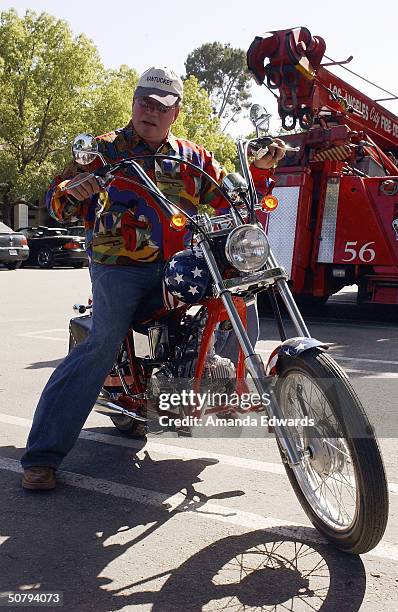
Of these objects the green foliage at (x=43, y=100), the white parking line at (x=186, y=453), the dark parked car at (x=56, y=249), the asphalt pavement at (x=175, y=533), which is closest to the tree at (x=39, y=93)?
the green foliage at (x=43, y=100)

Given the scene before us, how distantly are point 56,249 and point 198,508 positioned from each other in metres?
21.3

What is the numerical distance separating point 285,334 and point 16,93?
115 ft

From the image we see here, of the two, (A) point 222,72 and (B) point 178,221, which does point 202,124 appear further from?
(B) point 178,221

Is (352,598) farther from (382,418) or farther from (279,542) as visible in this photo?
(382,418)

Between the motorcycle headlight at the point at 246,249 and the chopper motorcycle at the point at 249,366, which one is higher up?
the motorcycle headlight at the point at 246,249

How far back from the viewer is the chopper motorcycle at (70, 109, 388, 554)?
293cm

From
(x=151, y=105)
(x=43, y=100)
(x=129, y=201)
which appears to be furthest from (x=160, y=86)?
(x=43, y=100)

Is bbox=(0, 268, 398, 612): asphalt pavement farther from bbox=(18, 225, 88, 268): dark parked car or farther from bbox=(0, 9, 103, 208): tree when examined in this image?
bbox=(0, 9, 103, 208): tree

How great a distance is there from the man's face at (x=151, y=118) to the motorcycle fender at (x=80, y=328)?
1020 mm

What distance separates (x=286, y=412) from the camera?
3.26 m

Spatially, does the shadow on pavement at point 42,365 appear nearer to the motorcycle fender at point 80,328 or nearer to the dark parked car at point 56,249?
the motorcycle fender at point 80,328

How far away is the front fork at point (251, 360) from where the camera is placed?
10.4 feet

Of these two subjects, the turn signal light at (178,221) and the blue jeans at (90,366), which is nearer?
the turn signal light at (178,221)

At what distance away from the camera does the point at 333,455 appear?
3068mm
